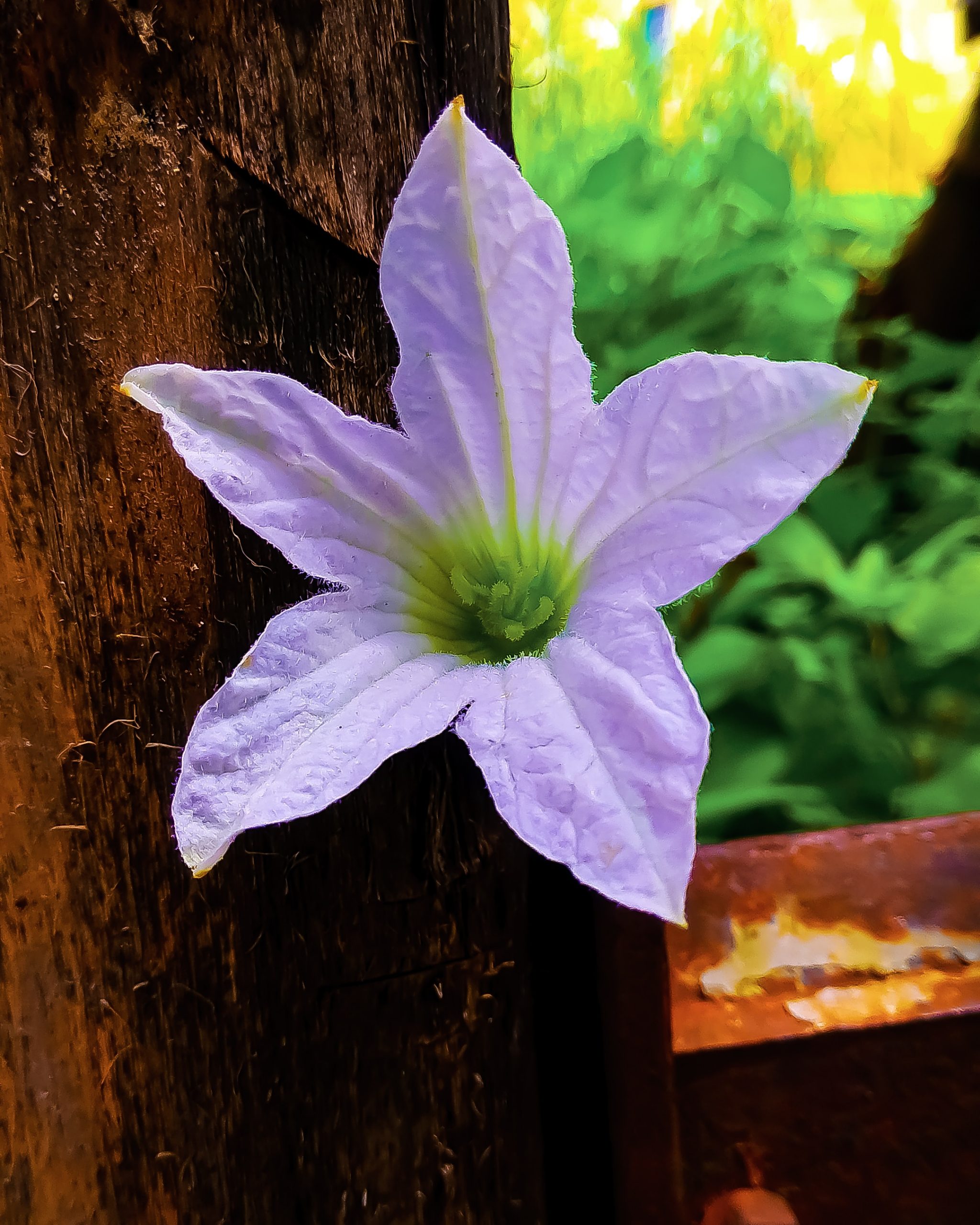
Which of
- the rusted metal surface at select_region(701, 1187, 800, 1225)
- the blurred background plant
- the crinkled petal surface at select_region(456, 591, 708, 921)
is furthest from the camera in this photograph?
the blurred background plant

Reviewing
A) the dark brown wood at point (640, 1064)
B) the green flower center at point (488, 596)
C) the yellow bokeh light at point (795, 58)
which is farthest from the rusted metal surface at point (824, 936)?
the yellow bokeh light at point (795, 58)

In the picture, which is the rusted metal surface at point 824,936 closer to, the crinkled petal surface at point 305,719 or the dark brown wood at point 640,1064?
the dark brown wood at point 640,1064

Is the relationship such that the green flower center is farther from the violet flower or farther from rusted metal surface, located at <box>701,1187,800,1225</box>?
rusted metal surface, located at <box>701,1187,800,1225</box>

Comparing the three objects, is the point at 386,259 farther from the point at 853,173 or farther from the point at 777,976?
the point at 853,173

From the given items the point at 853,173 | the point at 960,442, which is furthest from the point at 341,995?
the point at 853,173

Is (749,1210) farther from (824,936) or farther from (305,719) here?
(305,719)

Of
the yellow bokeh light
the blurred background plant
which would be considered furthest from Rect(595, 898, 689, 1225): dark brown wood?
→ the yellow bokeh light

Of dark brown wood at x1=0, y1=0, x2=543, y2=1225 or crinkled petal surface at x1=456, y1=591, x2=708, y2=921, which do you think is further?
dark brown wood at x1=0, y1=0, x2=543, y2=1225
